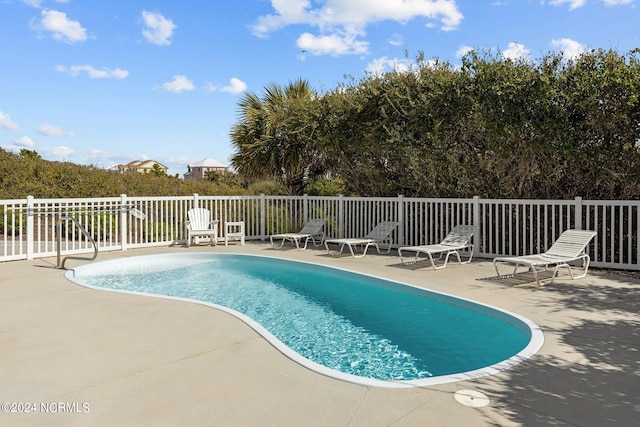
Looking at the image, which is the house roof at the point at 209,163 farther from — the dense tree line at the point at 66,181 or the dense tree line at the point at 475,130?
the dense tree line at the point at 475,130

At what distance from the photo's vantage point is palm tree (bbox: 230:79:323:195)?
12.9 m

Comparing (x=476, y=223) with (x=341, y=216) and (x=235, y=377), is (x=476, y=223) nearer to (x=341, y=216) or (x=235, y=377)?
(x=341, y=216)

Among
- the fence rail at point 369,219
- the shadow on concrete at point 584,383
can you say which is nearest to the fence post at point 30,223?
the fence rail at point 369,219

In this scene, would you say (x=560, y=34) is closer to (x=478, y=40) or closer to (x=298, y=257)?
(x=478, y=40)

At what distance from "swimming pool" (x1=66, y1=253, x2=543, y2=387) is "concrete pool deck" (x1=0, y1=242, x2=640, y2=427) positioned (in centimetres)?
22

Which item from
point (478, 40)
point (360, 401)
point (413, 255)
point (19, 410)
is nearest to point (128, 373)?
point (19, 410)

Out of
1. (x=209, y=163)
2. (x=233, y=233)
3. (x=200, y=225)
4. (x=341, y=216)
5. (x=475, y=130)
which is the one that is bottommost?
(x=233, y=233)

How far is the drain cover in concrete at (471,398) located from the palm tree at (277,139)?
10.1m

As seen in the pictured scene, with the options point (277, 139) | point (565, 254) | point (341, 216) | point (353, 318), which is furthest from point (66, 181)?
point (565, 254)

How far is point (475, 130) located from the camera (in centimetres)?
943

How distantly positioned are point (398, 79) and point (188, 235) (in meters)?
6.40

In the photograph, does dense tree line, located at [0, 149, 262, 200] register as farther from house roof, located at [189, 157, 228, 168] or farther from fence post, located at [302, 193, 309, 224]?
house roof, located at [189, 157, 228, 168]

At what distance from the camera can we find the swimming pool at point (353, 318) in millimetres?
3744

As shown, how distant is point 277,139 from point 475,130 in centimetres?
613
